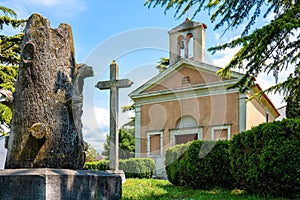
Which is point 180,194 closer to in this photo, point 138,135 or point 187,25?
point 138,135

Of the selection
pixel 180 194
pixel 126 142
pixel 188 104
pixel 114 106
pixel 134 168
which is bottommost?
pixel 134 168

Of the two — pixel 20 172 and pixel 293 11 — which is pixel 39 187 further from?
pixel 293 11

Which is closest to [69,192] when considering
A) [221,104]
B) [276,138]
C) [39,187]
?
[39,187]

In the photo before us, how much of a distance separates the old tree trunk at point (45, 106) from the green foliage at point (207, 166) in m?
5.75

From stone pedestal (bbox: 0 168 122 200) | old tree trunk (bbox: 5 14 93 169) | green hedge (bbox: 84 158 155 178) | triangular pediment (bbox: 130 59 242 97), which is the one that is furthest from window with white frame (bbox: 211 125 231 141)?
stone pedestal (bbox: 0 168 122 200)

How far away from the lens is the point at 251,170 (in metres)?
6.49

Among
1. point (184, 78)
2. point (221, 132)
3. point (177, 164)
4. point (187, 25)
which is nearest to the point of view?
point (177, 164)

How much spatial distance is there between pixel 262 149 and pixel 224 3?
13.1 ft

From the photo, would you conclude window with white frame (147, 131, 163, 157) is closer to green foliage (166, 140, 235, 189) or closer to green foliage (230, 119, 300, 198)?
green foliage (166, 140, 235, 189)

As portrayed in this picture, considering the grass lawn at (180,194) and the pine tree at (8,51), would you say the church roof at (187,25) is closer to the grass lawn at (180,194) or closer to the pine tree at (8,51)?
the pine tree at (8,51)

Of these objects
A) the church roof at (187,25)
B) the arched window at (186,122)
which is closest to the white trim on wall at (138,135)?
the arched window at (186,122)

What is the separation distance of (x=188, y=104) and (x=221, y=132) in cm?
233

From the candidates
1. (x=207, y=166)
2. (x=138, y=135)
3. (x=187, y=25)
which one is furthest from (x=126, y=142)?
(x=207, y=166)

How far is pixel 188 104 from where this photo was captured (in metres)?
17.3
